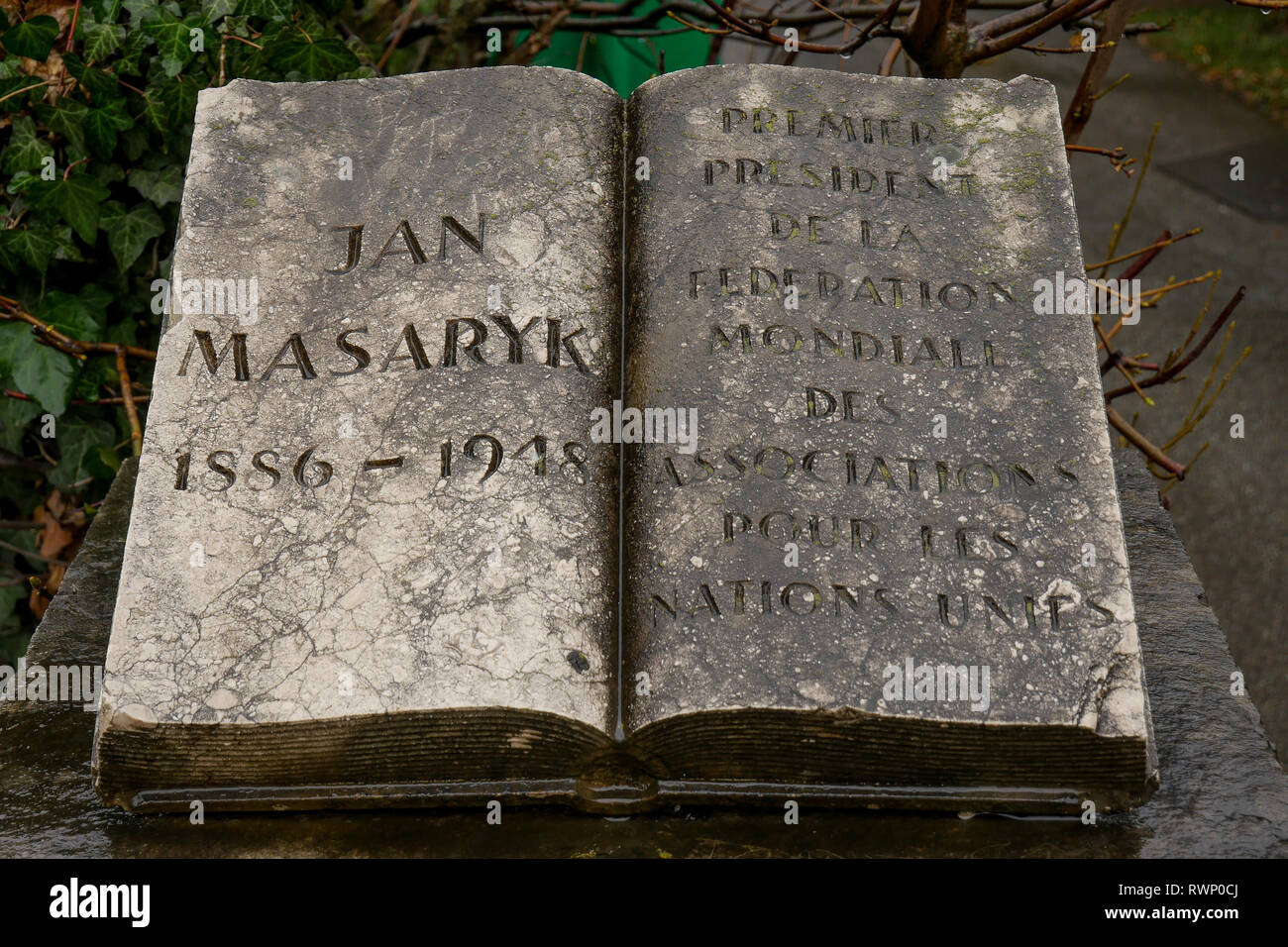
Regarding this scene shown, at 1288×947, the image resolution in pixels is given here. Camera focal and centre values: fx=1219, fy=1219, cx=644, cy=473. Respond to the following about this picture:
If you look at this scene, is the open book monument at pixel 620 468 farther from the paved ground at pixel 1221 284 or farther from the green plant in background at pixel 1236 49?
the green plant in background at pixel 1236 49

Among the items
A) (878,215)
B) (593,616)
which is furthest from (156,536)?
(878,215)

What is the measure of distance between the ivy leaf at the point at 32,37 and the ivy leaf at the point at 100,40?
7 centimetres

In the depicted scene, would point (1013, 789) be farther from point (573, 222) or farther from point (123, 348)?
point (123, 348)

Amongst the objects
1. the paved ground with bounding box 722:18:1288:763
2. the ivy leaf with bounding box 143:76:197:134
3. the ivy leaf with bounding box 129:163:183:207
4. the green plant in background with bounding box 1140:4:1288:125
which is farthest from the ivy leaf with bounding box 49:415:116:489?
the green plant in background with bounding box 1140:4:1288:125

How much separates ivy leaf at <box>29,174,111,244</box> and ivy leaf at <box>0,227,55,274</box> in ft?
0.21

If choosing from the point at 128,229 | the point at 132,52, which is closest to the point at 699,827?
the point at 128,229

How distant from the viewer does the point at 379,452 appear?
2.07 metres

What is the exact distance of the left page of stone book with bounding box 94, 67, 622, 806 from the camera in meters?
1.90

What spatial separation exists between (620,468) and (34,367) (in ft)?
→ 4.97

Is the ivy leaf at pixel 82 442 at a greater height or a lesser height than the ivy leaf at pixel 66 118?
lesser

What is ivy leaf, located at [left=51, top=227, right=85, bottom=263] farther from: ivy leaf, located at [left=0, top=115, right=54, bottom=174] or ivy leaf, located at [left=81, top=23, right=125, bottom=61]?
ivy leaf, located at [left=81, top=23, right=125, bottom=61]

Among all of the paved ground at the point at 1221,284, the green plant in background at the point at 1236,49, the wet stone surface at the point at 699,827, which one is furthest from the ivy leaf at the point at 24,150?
the green plant in background at the point at 1236,49

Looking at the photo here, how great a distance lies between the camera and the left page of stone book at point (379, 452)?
1.90 metres

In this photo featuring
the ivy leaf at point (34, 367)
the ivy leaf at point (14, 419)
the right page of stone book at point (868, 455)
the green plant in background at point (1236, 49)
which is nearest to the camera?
the right page of stone book at point (868, 455)
